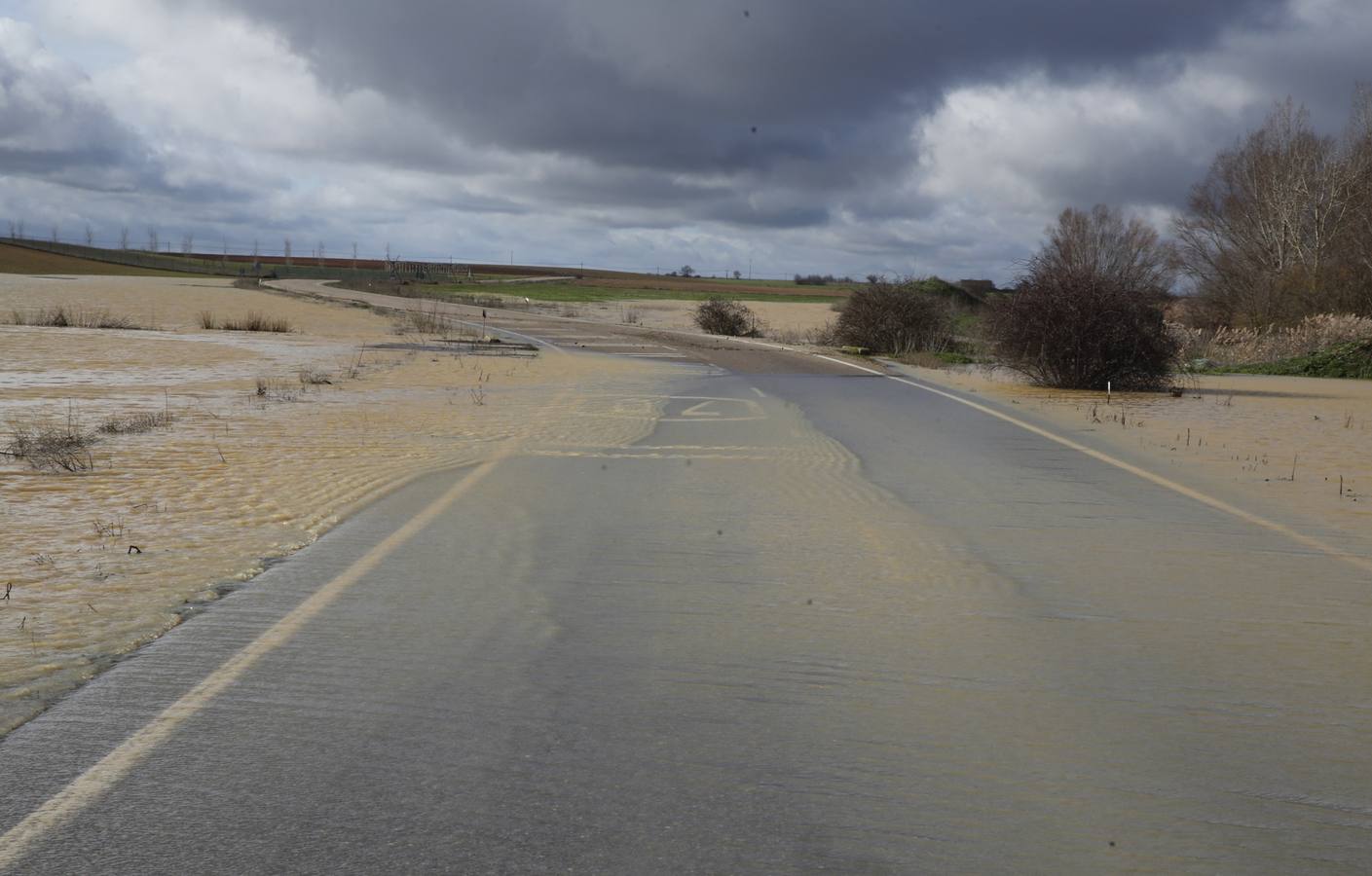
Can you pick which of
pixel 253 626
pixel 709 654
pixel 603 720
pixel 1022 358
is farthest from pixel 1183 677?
pixel 1022 358

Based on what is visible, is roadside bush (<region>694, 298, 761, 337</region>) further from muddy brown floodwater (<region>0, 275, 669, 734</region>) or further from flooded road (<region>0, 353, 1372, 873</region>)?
flooded road (<region>0, 353, 1372, 873</region>)

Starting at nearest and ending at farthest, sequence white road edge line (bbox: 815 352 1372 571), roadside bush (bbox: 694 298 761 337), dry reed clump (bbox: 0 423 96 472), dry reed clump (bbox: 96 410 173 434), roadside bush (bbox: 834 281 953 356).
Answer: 1. white road edge line (bbox: 815 352 1372 571)
2. dry reed clump (bbox: 0 423 96 472)
3. dry reed clump (bbox: 96 410 173 434)
4. roadside bush (bbox: 834 281 953 356)
5. roadside bush (bbox: 694 298 761 337)

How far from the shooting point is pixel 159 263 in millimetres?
129875

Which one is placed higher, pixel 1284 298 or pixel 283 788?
pixel 1284 298

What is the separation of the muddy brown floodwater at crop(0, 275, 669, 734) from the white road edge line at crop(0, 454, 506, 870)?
21.9 inches

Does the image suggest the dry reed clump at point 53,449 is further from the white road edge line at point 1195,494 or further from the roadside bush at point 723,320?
the roadside bush at point 723,320

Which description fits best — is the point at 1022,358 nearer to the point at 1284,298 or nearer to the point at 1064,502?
the point at 1064,502

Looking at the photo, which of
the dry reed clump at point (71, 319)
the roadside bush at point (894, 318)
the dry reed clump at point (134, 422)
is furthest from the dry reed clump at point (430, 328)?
the dry reed clump at point (134, 422)

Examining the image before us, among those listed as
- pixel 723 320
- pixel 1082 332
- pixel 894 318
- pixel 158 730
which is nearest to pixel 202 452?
pixel 158 730

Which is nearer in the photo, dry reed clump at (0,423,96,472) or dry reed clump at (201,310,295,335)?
dry reed clump at (0,423,96,472)

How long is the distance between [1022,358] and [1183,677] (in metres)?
21.1

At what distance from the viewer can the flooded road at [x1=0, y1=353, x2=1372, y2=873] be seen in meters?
3.83

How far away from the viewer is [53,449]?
1225 centimetres

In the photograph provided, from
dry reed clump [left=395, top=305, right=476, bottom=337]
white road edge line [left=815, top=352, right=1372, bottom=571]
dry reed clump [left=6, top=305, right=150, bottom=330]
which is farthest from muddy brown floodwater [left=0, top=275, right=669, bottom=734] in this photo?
dry reed clump [left=395, top=305, right=476, bottom=337]
